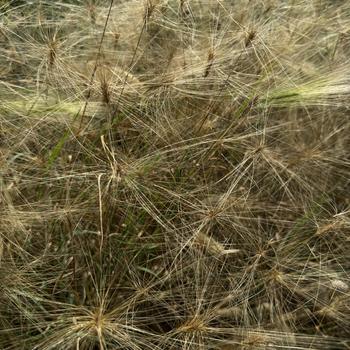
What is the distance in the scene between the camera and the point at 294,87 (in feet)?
5.80

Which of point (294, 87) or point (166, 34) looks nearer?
point (294, 87)

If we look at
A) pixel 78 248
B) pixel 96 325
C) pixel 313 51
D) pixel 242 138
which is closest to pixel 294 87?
pixel 242 138

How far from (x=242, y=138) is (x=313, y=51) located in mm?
542

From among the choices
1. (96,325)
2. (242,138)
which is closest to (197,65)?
(242,138)

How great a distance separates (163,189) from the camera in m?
1.66

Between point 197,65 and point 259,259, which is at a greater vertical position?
point 197,65

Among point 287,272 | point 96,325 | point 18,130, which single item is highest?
point 18,130

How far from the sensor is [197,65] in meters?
1.75

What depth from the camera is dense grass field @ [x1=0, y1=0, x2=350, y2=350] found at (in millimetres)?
1592

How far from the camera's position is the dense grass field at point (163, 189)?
1.59 meters

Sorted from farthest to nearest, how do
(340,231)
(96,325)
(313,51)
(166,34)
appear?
1. (313,51)
2. (166,34)
3. (340,231)
4. (96,325)

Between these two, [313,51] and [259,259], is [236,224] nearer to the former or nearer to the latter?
[259,259]

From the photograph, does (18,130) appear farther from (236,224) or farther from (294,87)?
(294,87)


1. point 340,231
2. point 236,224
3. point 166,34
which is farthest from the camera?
point 166,34
